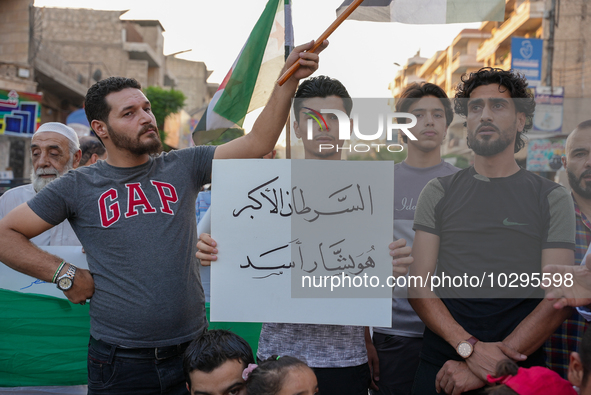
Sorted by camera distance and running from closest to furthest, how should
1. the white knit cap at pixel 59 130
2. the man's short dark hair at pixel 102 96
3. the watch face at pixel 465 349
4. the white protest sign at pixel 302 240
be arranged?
1. the watch face at pixel 465 349
2. the white protest sign at pixel 302 240
3. the man's short dark hair at pixel 102 96
4. the white knit cap at pixel 59 130

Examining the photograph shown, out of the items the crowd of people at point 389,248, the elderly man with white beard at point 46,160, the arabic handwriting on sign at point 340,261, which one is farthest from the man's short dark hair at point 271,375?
the elderly man with white beard at point 46,160

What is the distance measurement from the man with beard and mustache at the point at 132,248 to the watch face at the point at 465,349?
43.2 inches

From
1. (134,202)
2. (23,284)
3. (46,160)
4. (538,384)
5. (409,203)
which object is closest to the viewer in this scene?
(538,384)

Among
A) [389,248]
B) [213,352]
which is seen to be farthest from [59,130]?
[389,248]

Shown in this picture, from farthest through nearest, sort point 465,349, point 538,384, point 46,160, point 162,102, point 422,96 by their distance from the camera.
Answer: point 162,102 < point 46,160 < point 422,96 < point 465,349 < point 538,384

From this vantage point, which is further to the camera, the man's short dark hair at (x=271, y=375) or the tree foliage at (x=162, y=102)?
the tree foliage at (x=162, y=102)

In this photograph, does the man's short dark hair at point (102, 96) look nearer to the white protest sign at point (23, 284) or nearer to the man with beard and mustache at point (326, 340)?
the man with beard and mustache at point (326, 340)

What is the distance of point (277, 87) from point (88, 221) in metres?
0.98

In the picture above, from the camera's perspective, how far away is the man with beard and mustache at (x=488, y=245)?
174 cm

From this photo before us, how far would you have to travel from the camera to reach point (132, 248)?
203cm

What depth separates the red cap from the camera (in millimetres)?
1430

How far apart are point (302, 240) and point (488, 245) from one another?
0.70 m

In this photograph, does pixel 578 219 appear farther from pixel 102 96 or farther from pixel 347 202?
pixel 102 96

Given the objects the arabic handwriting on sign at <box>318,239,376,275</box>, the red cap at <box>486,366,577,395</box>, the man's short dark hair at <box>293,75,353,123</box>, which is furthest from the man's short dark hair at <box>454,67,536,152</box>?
the red cap at <box>486,366,577,395</box>
